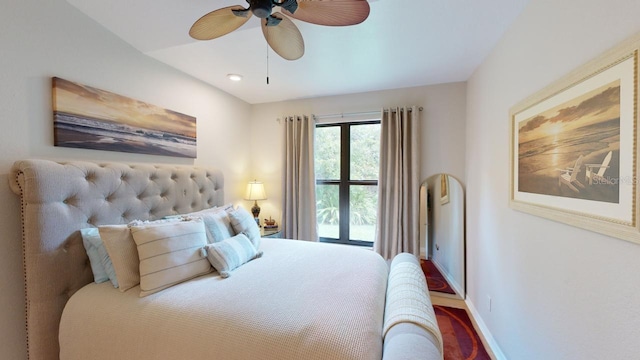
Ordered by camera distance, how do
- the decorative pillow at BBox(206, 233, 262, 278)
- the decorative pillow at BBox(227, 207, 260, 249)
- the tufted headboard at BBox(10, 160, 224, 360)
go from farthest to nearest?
the decorative pillow at BBox(227, 207, 260, 249), the decorative pillow at BBox(206, 233, 262, 278), the tufted headboard at BBox(10, 160, 224, 360)

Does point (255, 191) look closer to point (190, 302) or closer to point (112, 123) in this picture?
point (112, 123)

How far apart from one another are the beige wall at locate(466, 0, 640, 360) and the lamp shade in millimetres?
2501

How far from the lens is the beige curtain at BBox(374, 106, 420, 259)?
2793 mm

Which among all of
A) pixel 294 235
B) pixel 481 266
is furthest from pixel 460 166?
pixel 294 235

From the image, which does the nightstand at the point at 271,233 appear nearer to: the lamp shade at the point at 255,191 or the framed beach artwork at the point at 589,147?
the lamp shade at the point at 255,191

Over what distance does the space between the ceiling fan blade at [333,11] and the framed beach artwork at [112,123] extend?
153 centimetres

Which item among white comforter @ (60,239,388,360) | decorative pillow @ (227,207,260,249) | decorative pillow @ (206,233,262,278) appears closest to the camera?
white comforter @ (60,239,388,360)

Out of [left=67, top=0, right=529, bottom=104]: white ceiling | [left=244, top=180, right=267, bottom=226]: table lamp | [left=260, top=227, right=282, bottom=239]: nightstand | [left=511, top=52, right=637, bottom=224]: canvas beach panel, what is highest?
[left=67, top=0, right=529, bottom=104]: white ceiling

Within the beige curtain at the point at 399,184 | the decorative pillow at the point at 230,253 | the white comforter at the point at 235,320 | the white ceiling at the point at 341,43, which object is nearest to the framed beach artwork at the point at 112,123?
the white ceiling at the point at 341,43

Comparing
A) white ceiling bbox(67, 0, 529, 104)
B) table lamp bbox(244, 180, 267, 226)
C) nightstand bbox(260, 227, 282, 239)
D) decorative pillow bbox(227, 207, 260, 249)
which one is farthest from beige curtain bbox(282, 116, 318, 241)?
decorative pillow bbox(227, 207, 260, 249)

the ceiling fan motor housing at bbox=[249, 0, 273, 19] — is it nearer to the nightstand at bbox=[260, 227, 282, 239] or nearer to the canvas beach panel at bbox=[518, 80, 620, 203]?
the canvas beach panel at bbox=[518, 80, 620, 203]

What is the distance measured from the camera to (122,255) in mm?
1387

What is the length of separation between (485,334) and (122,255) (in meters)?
2.73

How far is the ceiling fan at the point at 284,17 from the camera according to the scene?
3.40 ft
